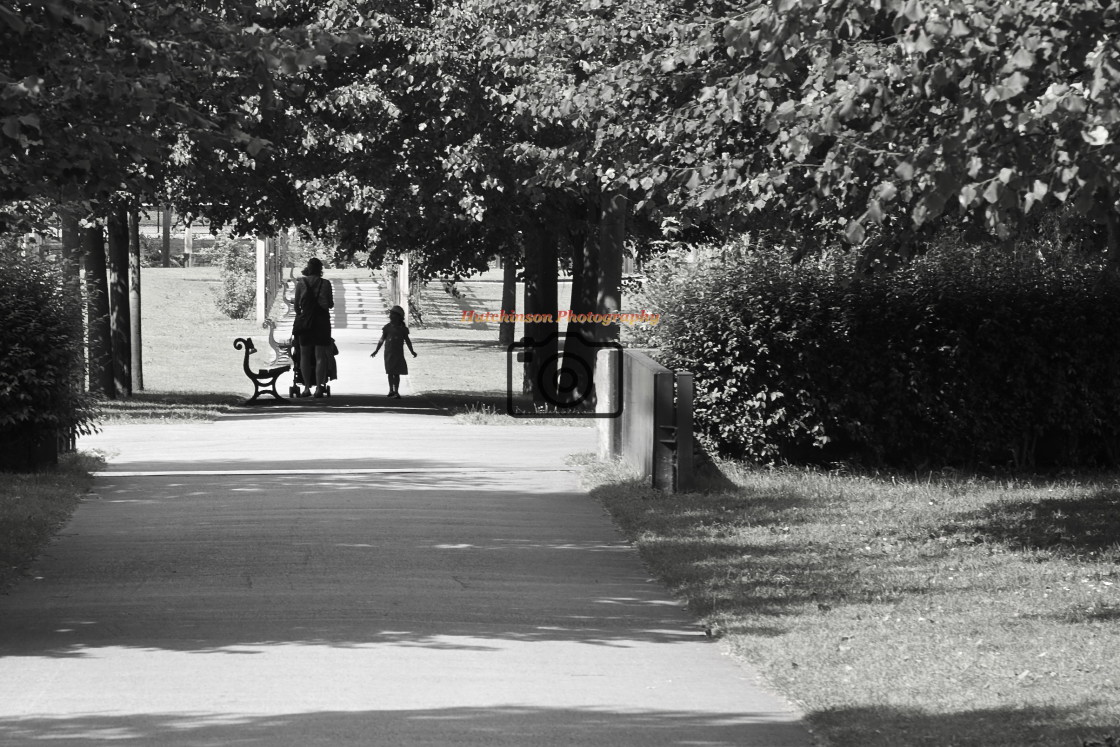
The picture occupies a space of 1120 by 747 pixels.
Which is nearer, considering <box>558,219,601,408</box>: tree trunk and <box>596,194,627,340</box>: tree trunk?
<box>596,194,627,340</box>: tree trunk

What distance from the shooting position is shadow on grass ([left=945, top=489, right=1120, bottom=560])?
36.4 ft

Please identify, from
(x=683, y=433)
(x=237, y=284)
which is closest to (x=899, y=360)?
(x=683, y=433)

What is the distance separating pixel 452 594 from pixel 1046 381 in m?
7.91

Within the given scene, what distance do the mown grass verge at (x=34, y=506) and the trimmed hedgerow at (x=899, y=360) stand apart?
17.2 feet

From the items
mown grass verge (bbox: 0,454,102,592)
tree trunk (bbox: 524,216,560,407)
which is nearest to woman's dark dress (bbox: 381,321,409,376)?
tree trunk (bbox: 524,216,560,407)

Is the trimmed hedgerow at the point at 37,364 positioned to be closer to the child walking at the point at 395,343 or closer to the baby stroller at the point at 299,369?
the baby stroller at the point at 299,369

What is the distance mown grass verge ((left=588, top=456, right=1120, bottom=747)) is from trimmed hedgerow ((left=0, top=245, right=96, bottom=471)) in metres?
4.56

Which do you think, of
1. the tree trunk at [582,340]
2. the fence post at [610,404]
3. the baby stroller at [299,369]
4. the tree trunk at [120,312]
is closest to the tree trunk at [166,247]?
the tree trunk at [120,312]

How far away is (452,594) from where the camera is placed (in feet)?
30.2

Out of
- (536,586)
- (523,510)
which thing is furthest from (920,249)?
(536,586)

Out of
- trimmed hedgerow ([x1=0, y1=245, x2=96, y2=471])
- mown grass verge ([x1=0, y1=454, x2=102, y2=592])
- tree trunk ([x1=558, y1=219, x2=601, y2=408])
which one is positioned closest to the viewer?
mown grass verge ([x1=0, y1=454, x2=102, y2=592])

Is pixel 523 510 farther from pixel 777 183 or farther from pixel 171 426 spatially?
pixel 171 426

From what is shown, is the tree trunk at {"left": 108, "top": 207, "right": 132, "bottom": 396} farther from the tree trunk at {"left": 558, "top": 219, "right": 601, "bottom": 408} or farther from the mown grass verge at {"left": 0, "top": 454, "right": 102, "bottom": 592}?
the mown grass verge at {"left": 0, "top": 454, "right": 102, "bottom": 592}

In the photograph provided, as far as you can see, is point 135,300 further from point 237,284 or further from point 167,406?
point 237,284
